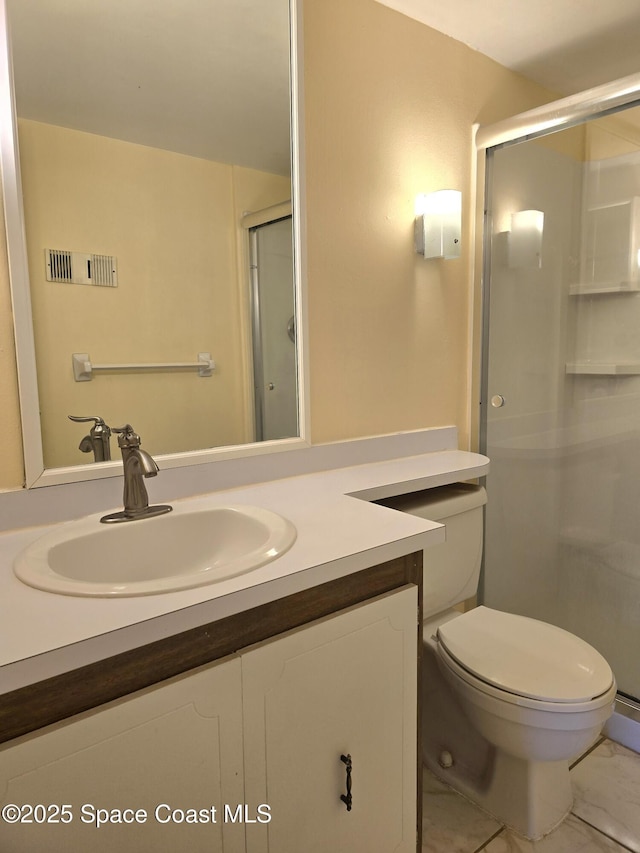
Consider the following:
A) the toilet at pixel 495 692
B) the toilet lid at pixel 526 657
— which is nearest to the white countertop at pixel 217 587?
the toilet at pixel 495 692

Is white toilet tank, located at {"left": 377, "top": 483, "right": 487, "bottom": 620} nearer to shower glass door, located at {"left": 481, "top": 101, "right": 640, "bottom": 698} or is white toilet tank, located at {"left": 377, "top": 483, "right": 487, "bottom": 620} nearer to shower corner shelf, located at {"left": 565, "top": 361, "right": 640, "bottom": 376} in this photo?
shower glass door, located at {"left": 481, "top": 101, "right": 640, "bottom": 698}

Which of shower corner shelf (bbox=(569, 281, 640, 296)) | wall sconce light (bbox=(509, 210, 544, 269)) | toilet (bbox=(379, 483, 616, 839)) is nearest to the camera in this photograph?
toilet (bbox=(379, 483, 616, 839))

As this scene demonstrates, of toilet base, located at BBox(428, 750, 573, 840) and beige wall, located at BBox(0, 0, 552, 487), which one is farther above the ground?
beige wall, located at BBox(0, 0, 552, 487)

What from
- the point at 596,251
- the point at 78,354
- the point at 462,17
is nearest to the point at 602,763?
the point at 596,251

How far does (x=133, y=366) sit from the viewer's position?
1.22 metres

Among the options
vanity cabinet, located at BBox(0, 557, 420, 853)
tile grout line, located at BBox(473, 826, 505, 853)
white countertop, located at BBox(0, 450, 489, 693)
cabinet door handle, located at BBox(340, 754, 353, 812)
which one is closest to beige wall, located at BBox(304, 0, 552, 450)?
white countertop, located at BBox(0, 450, 489, 693)

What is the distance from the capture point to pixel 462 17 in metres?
1.63

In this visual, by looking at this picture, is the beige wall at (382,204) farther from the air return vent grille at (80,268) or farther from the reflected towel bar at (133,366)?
the air return vent grille at (80,268)

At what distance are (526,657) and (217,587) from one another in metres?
0.96

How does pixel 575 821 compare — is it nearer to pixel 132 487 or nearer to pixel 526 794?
pixel 526 794

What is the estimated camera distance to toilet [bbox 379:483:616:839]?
129 cm

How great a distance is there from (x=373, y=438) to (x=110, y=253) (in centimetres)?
84

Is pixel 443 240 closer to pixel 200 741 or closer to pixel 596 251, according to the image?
pixel 596 251

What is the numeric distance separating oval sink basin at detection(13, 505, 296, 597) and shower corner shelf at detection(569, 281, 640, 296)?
1.44 meters
